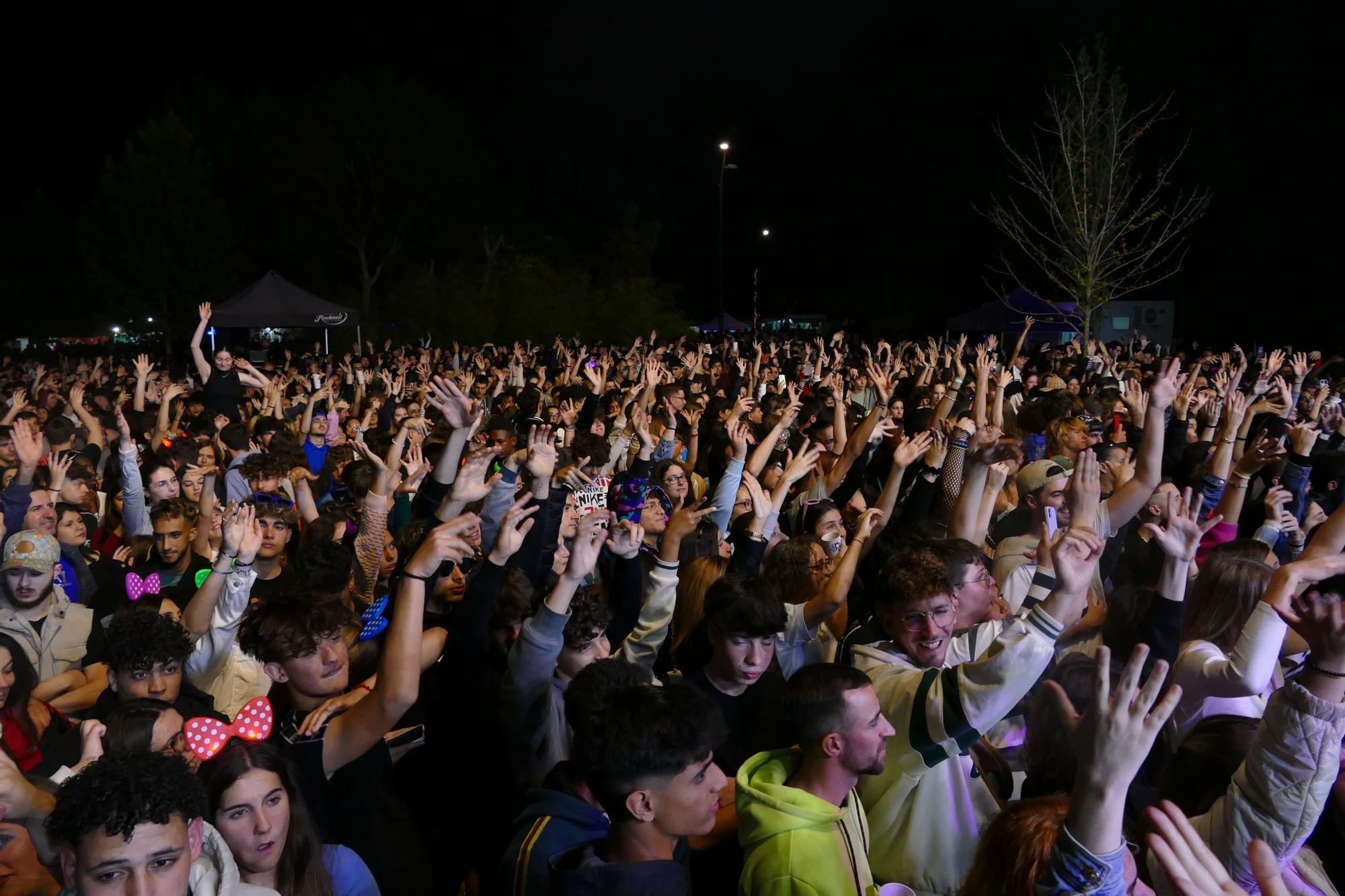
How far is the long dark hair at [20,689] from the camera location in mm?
3572

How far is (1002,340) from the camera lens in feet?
85.3

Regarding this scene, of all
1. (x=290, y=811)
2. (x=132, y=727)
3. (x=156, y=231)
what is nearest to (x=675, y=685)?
(x=290, y=811)

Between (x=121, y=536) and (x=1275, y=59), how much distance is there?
3882 cm

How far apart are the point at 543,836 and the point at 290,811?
2.37ft

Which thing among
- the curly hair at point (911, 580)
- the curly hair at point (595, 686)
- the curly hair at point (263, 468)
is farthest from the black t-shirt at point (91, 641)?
the curly hair at point (911, 580)

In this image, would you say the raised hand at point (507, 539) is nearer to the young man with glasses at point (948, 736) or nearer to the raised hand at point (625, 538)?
the raised hand at point (625, 538)

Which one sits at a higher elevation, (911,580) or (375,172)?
(375,172)

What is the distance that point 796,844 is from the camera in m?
2.54

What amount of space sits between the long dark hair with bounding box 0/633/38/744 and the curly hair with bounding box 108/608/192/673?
283mm

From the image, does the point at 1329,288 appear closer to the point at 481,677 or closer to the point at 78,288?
the point at 481,677

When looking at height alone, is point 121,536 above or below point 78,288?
below

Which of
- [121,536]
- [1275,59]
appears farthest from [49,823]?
[1275,59]

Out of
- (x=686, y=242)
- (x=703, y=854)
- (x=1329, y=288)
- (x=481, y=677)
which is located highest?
(x=686, y=242)

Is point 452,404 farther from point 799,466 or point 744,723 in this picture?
point 744,723
